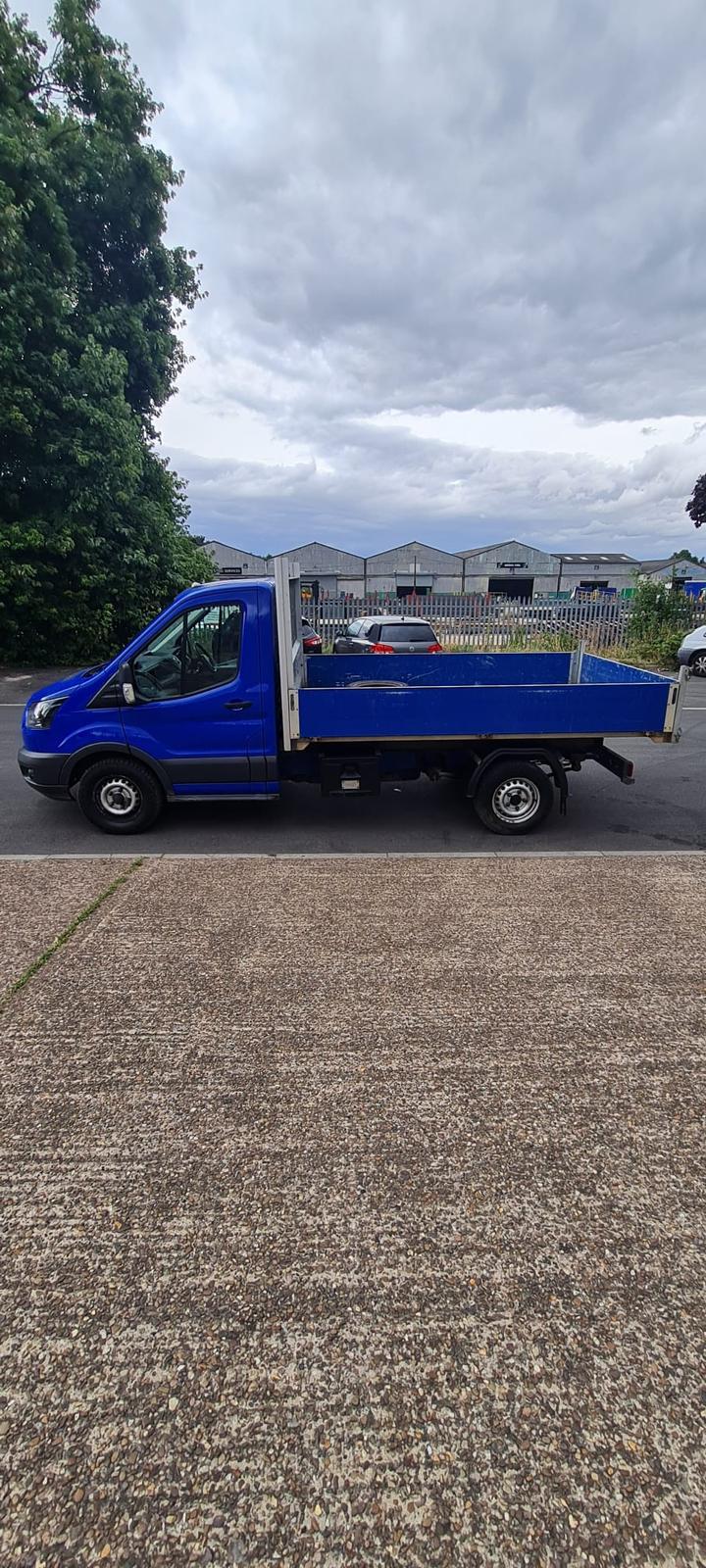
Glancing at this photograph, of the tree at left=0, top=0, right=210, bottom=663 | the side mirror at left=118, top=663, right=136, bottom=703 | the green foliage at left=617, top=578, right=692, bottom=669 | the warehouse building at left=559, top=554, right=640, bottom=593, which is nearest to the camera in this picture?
the side mirror at left=118, top=663, right=136, bottom=703

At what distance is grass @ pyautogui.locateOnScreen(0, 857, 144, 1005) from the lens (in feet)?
12.6

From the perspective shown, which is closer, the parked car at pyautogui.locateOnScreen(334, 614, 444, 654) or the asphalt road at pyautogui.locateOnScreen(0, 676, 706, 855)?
the asphalt road at pyautogui.locateOnScreen(0, 676, 706, 855)

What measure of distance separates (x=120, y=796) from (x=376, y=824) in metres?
2.36

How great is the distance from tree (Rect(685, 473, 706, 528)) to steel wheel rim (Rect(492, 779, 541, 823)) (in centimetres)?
5210

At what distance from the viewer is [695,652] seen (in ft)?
57.8

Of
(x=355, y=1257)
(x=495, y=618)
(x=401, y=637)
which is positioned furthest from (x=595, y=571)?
(x=355, y=1257)

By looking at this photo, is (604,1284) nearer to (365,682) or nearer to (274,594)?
(274,594)

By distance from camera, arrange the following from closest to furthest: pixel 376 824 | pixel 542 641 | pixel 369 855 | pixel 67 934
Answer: pixel 67 934 < pixel 369 855 < pixel 376 824 < pixel 542 641

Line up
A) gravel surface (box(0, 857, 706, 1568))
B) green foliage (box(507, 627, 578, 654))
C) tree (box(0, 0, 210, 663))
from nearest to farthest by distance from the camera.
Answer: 1. gravel surface (box(0, 857, 706, 1568))
2. tree (box(0, 0, 210, 663))
3. green foliage (box(507, 627, 578, 654))

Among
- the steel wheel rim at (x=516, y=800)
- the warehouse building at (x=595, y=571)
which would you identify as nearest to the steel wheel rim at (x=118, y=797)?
the steel wheel rim at (x=516, y=800)

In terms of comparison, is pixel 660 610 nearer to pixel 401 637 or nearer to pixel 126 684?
pixel 401 637

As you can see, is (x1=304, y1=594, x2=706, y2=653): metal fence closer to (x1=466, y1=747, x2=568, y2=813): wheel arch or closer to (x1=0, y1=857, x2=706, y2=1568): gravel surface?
(x1=466, y1=747, x2=568, y2=813): wheel arch

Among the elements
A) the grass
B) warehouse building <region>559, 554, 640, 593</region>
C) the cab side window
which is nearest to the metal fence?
the cab side window

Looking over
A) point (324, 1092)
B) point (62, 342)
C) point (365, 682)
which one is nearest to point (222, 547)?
point (62, 342)
